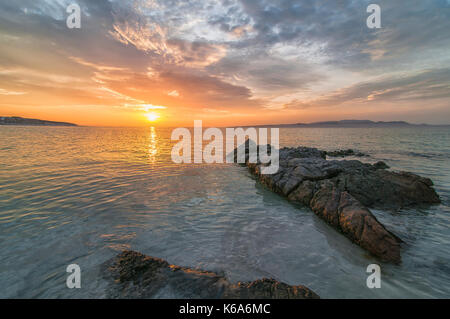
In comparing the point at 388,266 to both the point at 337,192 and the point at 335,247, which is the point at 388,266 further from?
the point at 337,192

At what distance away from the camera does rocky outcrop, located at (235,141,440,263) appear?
5.70 meters

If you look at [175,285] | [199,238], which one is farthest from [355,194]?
[175,285]

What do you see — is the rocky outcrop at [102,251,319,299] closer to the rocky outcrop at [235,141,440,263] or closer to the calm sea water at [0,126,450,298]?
the calm sea water at [0,126,450,298]

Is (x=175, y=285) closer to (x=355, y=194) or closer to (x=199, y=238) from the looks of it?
(x=199, y=238)

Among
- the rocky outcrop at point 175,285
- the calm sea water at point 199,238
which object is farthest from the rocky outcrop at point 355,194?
the rocky outcrop at point 175,285

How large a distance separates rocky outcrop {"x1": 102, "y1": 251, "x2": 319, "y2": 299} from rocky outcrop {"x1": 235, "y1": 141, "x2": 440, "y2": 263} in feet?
12.2

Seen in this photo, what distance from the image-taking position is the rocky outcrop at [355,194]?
570 centimetres

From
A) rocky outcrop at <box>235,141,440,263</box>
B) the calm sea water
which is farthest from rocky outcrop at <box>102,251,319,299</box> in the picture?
rocky outcrop at <box>235,141,440,263</box>

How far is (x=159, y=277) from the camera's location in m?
3.97

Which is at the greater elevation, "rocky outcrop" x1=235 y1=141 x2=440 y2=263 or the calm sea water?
"rocky outcrop" x1=235 y1=141 x2=440 y2=263

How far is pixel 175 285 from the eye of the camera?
3.82 m

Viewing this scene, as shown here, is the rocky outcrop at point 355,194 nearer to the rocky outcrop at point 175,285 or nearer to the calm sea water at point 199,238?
the calm sea water at point 199,238

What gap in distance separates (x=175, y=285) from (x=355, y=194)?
32.8 feet
